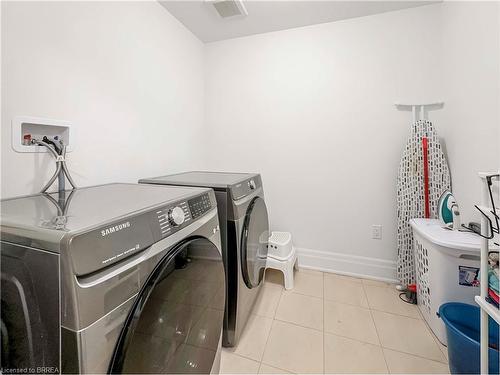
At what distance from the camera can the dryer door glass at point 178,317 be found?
0.58 m

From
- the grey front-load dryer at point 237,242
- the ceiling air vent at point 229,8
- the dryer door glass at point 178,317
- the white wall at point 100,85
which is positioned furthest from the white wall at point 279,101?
the dryer door glass at point 178,317

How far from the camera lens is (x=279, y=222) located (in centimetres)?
232

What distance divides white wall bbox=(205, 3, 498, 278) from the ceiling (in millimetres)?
80

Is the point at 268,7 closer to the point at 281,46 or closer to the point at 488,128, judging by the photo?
the point at 281,46

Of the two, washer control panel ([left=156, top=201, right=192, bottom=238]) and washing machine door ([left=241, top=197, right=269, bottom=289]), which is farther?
washing machine door ([left=241, top=197, right=269, bottom=289])

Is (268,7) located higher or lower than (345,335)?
higher

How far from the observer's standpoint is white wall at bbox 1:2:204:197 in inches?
38.5

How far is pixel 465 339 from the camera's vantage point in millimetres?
1026

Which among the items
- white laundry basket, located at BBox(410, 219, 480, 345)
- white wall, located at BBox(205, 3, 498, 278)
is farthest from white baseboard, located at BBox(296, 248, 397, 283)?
white laundry basket, located at BBox(410, 219, 480, 345)

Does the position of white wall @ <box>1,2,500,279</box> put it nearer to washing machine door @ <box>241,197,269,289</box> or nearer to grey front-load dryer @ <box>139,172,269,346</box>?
grey front-load dryer @ <box>139,172,269,346</box>

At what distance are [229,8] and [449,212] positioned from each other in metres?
2.16

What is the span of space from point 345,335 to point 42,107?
206cm

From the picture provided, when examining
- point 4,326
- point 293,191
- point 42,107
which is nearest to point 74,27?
point 42,107

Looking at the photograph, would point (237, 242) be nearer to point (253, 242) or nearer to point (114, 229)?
point (253, 242)
